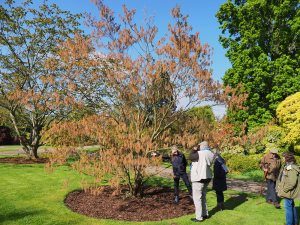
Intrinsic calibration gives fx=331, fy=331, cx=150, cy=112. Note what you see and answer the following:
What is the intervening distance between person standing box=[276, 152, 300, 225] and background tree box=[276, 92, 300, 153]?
41.8 ft

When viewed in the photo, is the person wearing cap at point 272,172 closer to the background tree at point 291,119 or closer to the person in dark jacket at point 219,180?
the person in dark jacket at point 219,180

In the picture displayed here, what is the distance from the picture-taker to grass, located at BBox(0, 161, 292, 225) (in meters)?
8.34

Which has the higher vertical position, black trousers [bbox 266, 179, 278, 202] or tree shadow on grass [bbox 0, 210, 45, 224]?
black trousers [bbox 266, 179, 278, 202]

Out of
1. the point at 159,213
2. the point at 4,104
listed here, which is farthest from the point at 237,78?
the point at 159,213

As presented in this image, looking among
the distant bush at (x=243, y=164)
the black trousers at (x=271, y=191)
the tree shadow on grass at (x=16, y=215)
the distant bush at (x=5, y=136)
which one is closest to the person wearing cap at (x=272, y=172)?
the black trousers at (x=271, y=191)

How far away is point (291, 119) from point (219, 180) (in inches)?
499

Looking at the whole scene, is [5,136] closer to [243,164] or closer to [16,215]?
[243,164]

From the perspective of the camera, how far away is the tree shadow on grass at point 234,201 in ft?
31.6

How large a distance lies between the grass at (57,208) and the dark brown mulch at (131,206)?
360 mm

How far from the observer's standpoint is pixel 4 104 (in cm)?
2048

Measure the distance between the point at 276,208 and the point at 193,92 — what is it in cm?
425

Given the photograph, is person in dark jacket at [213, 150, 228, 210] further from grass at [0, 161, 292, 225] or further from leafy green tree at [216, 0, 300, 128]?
leafy green tree at [216, 0, 300, 128]

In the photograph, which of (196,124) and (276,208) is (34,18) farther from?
(276,208)

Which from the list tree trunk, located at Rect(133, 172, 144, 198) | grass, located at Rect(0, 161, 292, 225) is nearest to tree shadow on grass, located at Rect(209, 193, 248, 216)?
grass, located at Rect(0, 161, 292, 225)
